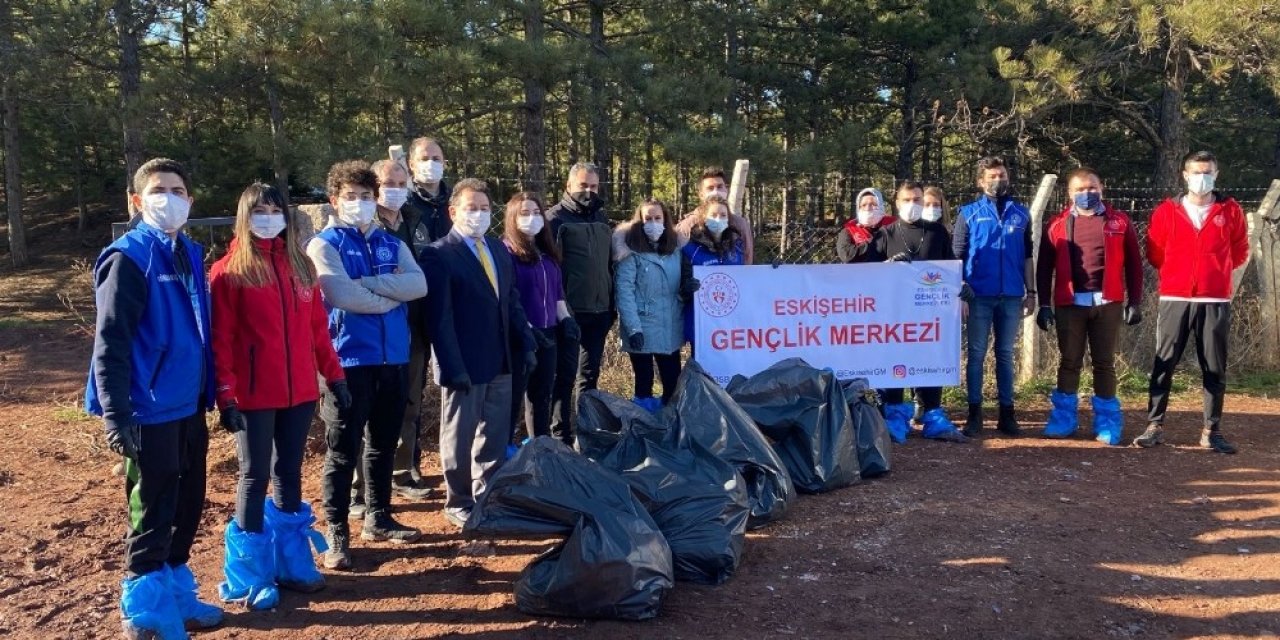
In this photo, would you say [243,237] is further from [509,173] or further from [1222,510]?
[509,173]

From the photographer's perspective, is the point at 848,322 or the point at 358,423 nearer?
the point at 358,423

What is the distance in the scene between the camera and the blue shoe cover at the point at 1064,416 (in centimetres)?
652

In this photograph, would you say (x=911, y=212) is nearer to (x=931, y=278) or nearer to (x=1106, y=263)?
(x=931, y=278)

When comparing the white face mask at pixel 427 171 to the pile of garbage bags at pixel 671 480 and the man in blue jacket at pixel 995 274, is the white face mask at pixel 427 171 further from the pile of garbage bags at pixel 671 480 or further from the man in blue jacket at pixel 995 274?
the man in blue jacket at pixel 995 274

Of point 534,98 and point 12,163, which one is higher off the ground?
point 12,163

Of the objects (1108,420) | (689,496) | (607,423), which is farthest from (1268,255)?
(689,496)

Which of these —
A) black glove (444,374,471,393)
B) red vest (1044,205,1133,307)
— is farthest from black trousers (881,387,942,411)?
black glove (444,374,471,393)

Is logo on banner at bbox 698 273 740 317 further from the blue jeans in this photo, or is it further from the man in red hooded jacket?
the man in red hooded jacket

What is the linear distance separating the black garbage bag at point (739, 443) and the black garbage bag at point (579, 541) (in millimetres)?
1061

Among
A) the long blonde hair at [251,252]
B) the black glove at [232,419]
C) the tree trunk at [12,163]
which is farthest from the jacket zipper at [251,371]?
the tree trunk at [12,163]

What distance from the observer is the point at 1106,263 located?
244 inches

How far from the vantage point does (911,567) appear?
13.6 feet

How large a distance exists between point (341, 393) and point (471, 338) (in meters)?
0.78

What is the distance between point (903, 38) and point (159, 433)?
692 inches
